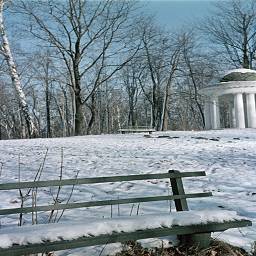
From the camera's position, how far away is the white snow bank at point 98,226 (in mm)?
3033

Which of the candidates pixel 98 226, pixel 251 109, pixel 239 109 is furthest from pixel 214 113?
pixel 98 226

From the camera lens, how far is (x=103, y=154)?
10.4 m

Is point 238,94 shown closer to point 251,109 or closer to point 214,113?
point 251,109

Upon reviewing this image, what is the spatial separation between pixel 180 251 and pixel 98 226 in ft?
3.01

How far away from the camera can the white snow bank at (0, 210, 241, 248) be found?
3033mm

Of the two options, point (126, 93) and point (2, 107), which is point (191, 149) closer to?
point (126, 93)

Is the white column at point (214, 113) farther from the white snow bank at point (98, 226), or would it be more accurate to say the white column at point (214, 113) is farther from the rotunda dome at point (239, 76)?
the white snow bank at point (98, 226)

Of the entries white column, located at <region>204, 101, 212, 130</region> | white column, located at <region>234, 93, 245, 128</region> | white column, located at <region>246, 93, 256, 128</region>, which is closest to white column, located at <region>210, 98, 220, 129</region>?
white column, located at <region>204, 101, 212, 130</region>

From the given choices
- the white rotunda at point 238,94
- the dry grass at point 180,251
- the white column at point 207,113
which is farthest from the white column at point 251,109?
the dry grass at point 180,251

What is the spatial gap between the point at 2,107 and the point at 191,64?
2521 centimetres

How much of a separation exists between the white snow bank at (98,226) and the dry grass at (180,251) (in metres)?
0.32

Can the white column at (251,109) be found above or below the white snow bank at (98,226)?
above

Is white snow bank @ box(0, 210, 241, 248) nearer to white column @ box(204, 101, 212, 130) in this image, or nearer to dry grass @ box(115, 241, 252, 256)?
dry grass @ box(115, 241, 252, 256)

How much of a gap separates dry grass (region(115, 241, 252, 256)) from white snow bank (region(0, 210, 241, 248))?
12.8 inches
